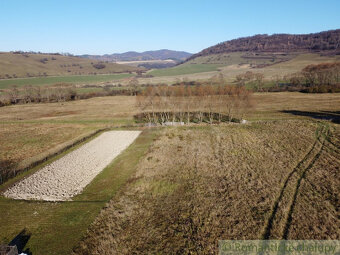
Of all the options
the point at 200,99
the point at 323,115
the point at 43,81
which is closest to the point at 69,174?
the point at 200,99

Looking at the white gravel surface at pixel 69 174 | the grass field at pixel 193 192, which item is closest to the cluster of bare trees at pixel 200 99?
the grass field at pixel 193 192

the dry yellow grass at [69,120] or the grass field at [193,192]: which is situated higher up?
the dry yellow grass at [69,120]

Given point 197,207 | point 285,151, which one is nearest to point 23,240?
point 197,207

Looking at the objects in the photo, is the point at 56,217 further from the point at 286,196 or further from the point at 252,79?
the point at 252,79

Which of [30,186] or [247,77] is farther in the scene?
[247,77]

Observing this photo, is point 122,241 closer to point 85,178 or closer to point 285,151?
point 85,178

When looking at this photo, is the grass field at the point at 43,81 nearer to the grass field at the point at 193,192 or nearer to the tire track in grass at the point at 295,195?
the grass field at the point at 193,192
